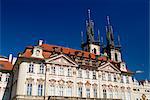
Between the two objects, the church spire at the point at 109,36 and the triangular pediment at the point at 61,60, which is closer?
the triangular pediment at the point at 61,60

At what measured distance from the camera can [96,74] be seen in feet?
176

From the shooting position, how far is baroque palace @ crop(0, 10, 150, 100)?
4544 cm

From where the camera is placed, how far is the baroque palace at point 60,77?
149ft

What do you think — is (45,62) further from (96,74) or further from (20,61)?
(96,74)

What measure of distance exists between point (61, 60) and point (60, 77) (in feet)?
13.6

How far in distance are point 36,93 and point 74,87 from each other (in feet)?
29.8

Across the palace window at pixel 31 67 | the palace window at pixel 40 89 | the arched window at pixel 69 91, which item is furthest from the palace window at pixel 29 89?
the arched window at pixel 69 91

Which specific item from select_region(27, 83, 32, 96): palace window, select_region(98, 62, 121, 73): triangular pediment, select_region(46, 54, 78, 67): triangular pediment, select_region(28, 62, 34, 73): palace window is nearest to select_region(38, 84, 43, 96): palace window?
select_region(27, 83, 32, 96): palace window

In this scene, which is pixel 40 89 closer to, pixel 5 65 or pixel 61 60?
pixel 61 60

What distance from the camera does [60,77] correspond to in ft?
159

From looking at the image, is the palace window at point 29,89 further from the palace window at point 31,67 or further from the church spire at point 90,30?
the church spire at point 90,30

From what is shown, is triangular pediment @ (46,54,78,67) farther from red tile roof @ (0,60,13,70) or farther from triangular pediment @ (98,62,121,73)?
red tile roof @ (0,60,13,70)

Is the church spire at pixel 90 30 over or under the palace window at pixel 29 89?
over

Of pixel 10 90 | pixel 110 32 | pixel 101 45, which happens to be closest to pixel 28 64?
pixel 10 90
